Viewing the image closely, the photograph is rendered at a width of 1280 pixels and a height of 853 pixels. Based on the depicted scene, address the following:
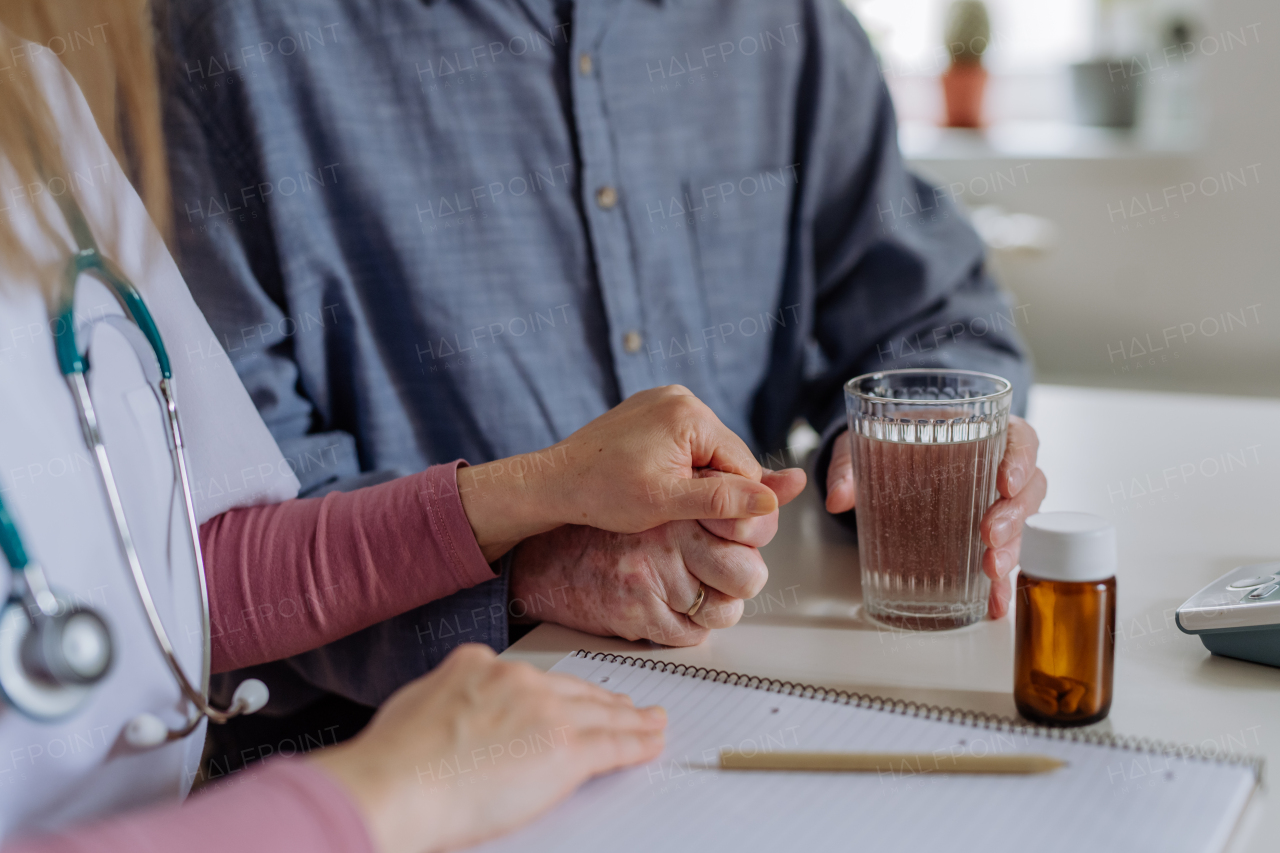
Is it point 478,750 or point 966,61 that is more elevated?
point 966,61

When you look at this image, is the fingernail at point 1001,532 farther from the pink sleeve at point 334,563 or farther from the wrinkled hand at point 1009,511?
the pink sleeve at point 334,563

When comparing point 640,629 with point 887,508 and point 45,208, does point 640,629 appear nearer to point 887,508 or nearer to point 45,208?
point 887,508

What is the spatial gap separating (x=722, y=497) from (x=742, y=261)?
0.50m

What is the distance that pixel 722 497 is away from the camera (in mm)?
667

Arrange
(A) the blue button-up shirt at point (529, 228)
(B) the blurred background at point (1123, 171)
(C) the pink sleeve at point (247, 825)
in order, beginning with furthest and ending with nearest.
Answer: (B) the blurred background at point (1123, 171) → (A) the blue button-up shirt at point (529, 228) → (C) the pink sleeve at point (247, 825)

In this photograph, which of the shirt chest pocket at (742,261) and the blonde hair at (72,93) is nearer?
the blonde hair at (72,93)

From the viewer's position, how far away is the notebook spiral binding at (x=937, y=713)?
507 millimetres

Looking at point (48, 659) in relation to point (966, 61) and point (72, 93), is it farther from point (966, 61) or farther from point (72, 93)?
point (966, 61)

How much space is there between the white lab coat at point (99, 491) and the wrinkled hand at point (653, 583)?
0.78 feet

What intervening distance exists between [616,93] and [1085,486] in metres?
0.56

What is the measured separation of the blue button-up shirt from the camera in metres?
0.88

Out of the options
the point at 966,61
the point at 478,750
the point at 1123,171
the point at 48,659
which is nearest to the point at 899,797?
the point at 478,750

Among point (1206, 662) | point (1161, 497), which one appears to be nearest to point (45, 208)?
point (1206, 662)

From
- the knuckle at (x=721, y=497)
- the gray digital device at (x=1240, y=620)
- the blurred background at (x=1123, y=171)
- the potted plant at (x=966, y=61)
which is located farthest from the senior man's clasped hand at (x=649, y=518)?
the potted plant at (x=966, y=61)
